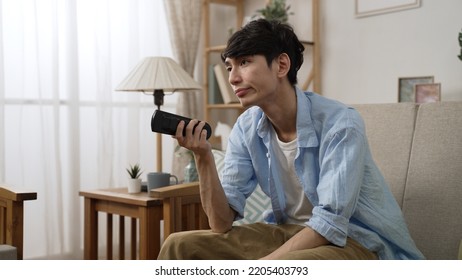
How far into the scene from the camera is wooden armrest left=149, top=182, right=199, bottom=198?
76.8 inches

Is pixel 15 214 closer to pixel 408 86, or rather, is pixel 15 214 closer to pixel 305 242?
pixel 305 242

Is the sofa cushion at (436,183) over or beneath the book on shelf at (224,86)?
beneath

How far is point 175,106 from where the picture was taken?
3350mm

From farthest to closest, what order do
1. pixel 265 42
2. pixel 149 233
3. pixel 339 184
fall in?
pixel 149 233
pixel 265 42
pixel 339 184

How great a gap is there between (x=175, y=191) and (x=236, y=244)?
21.9 inches

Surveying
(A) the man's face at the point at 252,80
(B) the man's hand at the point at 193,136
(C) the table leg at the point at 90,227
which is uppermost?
(A) the man's face at the point at 252,80

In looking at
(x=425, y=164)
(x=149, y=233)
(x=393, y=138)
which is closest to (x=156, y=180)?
(x=149, y=233)

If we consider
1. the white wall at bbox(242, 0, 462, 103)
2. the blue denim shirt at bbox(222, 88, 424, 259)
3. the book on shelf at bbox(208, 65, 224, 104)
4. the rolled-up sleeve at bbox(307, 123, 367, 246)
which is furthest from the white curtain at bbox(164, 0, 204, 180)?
the rolled-up sleeve at bbox(307, 123, 367, 246)

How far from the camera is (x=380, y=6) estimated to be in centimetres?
287

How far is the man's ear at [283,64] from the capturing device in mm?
1467

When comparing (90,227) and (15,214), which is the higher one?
(15,214)

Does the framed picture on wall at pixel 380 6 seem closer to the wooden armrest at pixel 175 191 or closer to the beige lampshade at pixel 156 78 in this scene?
the beige lampshade at pixel 156 78

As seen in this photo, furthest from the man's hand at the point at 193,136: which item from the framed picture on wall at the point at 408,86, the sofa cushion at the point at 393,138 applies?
the framed picture on wall at the point at 408,86
